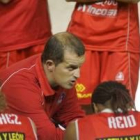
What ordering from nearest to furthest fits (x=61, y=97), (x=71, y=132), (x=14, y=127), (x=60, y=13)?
(x=14, y=127) < (x=71, y=132) < (x=61, y=97) < (x=60, y=13)

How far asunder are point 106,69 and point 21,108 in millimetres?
804

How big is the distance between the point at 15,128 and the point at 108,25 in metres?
1.07

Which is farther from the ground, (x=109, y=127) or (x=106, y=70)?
(x=109, y=127)

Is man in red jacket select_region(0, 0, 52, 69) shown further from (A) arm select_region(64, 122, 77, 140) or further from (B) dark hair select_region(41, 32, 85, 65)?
(A) arm select_region(64, 122, 77, 140)

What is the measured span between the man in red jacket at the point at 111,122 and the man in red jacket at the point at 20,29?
3.10 feet

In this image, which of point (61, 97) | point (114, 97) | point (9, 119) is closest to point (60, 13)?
point (61, 97)

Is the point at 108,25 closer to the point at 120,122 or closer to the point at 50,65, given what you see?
the point at 50,65

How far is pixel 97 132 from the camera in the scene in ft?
6.38

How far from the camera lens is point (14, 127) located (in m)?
1.88

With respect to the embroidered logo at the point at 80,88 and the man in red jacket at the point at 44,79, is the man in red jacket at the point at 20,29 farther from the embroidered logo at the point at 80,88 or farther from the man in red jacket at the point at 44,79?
the man in red jacket at the point at 44,79

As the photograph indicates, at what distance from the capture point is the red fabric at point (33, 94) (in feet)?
6.97

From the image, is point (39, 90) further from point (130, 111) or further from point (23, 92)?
point (130, 111)

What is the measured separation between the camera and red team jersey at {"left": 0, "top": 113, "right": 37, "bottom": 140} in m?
1.86

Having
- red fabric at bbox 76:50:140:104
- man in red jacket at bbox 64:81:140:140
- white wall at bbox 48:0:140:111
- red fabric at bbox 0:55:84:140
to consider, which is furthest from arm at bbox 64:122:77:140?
white wall at bbox 48:0:140:111
